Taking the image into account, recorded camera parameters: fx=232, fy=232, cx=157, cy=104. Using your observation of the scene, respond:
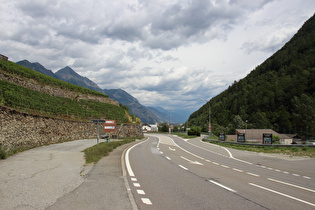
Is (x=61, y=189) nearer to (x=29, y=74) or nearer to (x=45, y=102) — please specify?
(x=45, y=102)

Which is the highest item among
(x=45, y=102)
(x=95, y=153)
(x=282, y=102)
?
(x=282, y=102)

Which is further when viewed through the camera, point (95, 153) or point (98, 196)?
point (95, 153)

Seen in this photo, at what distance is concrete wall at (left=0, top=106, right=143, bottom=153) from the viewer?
53.8ft

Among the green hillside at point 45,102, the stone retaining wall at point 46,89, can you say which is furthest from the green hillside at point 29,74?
the stone retaining wall at point 46,89

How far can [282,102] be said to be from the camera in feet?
392

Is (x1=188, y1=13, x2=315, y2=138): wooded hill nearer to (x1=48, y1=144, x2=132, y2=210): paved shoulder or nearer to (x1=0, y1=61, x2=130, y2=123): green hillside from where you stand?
(x1=0, y1=61, x2=130, y2=123): green hillside

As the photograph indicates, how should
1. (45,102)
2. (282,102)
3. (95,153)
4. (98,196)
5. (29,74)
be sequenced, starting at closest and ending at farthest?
(98,196)
(95,153)
(45,102)
(29,74)
(282,102)

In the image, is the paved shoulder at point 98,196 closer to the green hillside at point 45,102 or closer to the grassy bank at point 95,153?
Answer: the grassy bank at point 95,153

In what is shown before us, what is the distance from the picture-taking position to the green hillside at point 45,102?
23375 mm

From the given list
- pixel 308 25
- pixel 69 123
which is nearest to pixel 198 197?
pixel 69 123

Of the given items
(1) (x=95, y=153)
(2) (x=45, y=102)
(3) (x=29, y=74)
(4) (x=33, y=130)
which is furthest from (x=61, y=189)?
Result: (3) (x=29, y=74)

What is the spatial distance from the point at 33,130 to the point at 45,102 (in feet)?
43.3

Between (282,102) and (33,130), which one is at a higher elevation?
(282,102)

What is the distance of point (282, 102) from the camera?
11938cm
